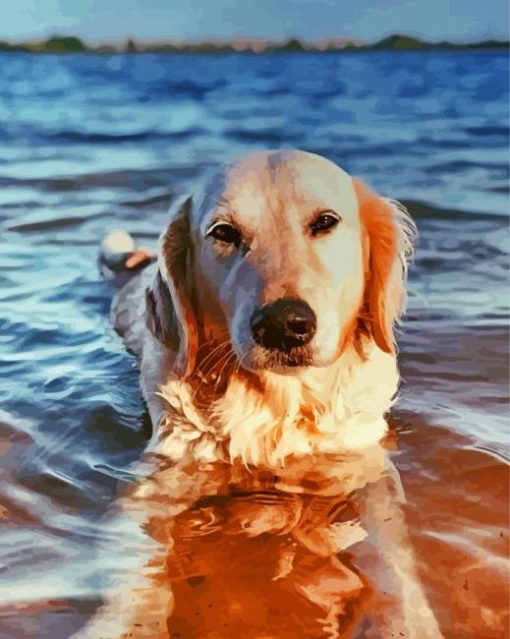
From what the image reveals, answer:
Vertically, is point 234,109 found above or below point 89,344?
above

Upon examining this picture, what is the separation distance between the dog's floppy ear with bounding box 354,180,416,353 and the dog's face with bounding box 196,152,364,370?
2 cm

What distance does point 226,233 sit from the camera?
1.13 m

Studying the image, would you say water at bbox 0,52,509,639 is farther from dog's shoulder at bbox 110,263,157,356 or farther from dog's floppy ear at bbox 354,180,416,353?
dog's floppy ear at bbox 354,180,416,353

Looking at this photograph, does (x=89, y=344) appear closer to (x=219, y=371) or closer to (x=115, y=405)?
(x=115, y=405)

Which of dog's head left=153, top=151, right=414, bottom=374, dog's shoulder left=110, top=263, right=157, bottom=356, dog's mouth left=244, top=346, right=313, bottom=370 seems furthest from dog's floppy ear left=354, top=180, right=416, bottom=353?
dog's shoulder left=110, top=263, right=157, bottom=356

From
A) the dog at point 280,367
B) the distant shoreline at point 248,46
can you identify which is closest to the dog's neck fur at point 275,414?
the dog at point 280,367

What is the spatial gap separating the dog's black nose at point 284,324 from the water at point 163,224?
275 millimetres

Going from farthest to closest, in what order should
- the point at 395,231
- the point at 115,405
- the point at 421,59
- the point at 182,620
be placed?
the point at 421,59
the point at 115,405
the point at 395,231
the point at 182,620

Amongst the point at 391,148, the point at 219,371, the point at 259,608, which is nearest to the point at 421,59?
the point at 391,148

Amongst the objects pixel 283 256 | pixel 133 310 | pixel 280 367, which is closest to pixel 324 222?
pixel 283 256

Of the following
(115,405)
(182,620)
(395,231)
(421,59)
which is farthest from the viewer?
(421,59)

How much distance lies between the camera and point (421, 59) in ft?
4.76

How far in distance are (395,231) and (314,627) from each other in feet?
1.54

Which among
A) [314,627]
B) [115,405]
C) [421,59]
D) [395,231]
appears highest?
[421,59]
